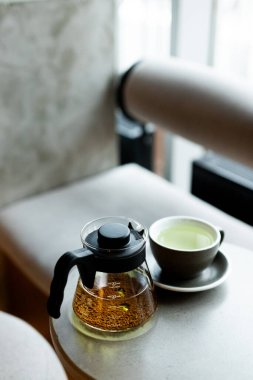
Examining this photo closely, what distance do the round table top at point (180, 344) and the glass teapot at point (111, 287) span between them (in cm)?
2

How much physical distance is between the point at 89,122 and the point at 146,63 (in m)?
0.19

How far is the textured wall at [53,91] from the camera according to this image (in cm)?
115

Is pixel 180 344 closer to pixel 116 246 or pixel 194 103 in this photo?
pixel 116 246

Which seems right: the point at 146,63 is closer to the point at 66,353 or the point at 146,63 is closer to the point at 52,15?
the point at 52,15

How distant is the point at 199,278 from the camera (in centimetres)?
76

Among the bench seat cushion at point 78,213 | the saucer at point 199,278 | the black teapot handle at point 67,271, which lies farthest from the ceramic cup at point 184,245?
the bench seat cushion at point 78,213

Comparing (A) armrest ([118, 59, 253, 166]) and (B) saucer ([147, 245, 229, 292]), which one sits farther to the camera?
(A) armrest ([118, 59, 253, 166])

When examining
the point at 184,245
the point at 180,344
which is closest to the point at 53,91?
the point at 184,245

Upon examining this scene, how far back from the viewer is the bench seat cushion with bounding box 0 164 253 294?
1.03m

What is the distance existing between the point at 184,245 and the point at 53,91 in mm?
597

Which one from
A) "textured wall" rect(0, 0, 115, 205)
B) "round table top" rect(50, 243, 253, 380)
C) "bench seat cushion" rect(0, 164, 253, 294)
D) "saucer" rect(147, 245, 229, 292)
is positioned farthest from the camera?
"textured wall" rect(0, 0, 115, 205)

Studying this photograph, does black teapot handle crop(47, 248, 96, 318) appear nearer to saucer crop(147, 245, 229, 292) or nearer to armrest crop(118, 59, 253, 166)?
saucer crop(147, 245, 229, 292)

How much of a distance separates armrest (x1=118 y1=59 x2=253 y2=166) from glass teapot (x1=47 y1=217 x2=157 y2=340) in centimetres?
45

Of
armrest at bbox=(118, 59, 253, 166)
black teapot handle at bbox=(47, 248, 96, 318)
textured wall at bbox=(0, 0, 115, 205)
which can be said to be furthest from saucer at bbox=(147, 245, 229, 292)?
textured wall at bbox=(0, 0, 115, 205)
